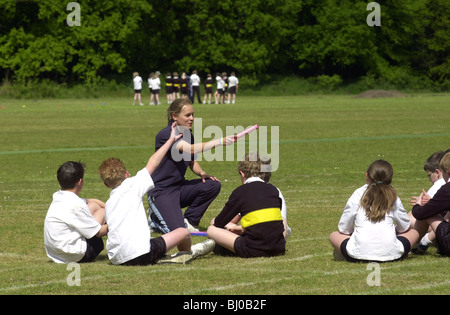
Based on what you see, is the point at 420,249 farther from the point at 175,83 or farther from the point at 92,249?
the point at 175,83

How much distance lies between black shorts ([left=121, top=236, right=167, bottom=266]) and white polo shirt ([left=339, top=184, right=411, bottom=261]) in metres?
1.85

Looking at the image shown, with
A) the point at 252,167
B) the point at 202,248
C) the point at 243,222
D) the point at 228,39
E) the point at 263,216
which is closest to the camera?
the point at 263,216

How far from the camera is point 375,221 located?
7.59m

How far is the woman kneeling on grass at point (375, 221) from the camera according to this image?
759 centimetres

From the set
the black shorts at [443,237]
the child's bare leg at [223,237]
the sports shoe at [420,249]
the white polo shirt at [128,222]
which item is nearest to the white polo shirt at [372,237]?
the black shorts at [443,237]

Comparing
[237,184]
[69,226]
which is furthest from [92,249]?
[237,184]

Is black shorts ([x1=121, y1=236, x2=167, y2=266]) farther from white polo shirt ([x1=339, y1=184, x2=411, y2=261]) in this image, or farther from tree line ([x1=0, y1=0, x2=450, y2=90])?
tree line ([x1=0, y1=0, x2=450, y2=90])

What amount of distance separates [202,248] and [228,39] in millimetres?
67192

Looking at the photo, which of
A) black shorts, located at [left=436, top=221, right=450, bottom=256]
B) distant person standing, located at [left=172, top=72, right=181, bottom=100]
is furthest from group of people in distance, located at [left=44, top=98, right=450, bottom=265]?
distant person standing, located at [left=172, top=72, right=181, bottom=100]

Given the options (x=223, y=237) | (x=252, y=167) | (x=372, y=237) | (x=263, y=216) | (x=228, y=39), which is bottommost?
(x=223, y=237)

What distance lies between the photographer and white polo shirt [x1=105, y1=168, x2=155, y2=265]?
7668 millimetres

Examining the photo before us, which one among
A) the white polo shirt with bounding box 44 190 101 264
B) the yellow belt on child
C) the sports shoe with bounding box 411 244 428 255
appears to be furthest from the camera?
the sports shoe with bounding box 411 244 428 255
